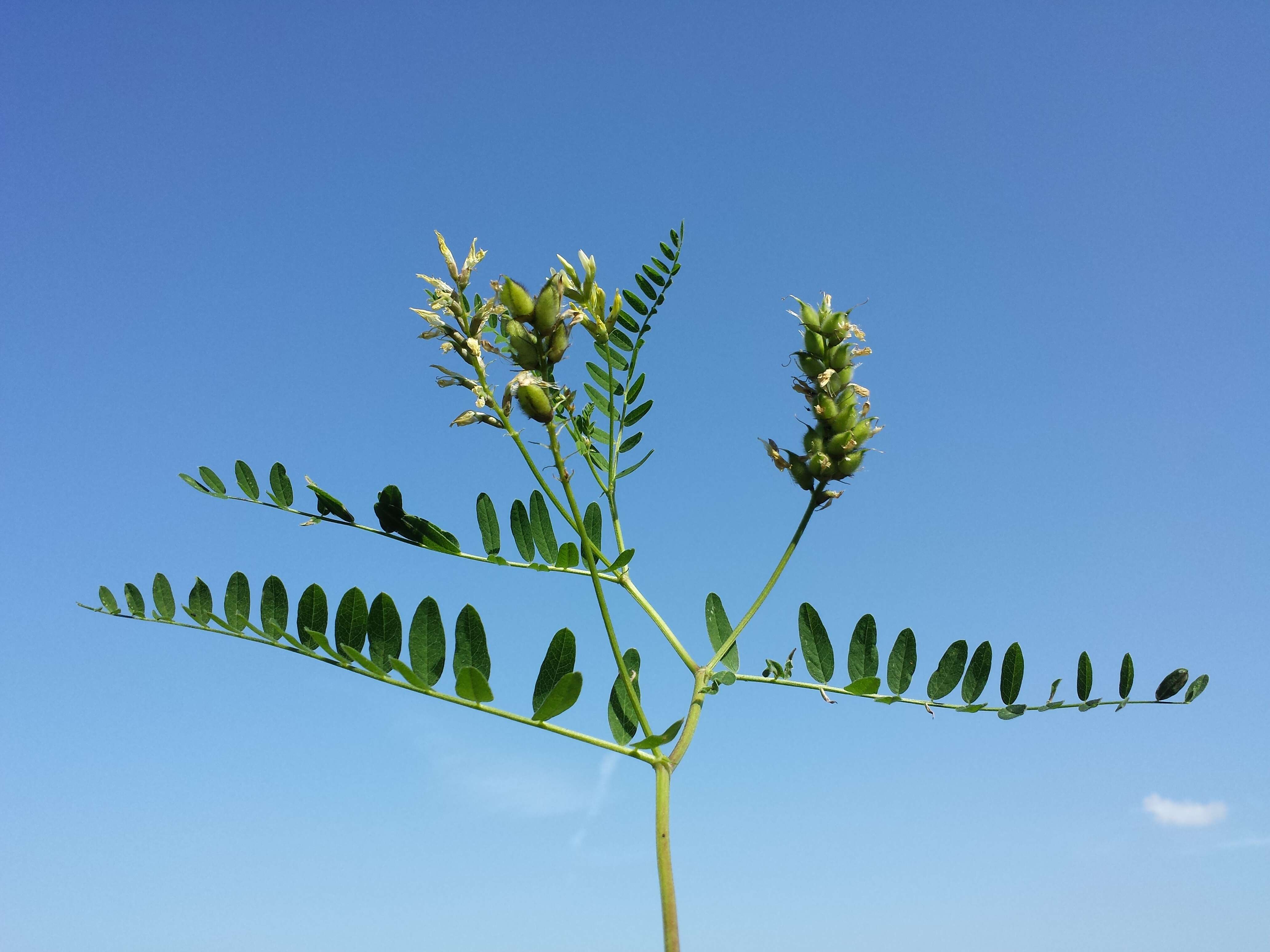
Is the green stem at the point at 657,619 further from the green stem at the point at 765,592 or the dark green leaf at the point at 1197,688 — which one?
the dark green leaf at the point at 1197,688

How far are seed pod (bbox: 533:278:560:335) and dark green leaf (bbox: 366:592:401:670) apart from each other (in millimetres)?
666

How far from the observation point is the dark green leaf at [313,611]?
6.13ft

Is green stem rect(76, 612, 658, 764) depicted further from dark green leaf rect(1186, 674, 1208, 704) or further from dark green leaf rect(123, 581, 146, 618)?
dark green leaf rect(1186, 674, 1208, 704)

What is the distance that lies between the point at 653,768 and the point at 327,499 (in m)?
1.00

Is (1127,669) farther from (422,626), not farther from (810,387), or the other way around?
(422,626)

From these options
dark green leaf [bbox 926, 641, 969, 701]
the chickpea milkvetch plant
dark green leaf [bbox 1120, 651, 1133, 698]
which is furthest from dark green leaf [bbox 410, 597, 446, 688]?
dark green leaf [bbox 1120, 651, 1133, 698]

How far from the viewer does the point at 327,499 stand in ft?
6.68

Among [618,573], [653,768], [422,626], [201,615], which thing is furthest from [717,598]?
[201,615]

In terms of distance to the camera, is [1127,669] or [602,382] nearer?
[1127,669]

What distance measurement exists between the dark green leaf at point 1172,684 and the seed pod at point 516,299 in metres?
1.70

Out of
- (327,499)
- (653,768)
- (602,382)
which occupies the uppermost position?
(602,382)

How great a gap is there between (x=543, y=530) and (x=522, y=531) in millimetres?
58

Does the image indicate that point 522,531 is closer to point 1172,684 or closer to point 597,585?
point 597,585

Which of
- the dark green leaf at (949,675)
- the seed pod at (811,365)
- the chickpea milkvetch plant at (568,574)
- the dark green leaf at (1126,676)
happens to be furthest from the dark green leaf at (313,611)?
the dark green leaf at (1126,676)
